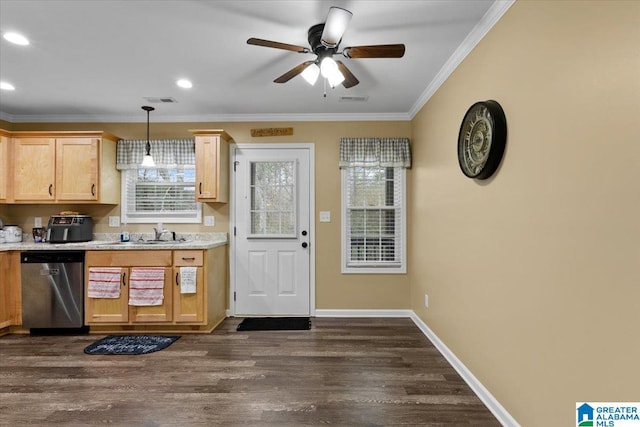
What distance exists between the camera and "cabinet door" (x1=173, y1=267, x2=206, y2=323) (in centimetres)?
350

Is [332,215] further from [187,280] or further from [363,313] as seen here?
[187,280]

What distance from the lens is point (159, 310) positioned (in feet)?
11.4

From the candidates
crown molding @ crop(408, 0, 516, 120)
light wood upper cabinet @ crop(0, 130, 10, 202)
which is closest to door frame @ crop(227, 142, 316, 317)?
crown molding @ crop(408, 0, 516, 120)

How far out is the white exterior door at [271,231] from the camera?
13.6 feet

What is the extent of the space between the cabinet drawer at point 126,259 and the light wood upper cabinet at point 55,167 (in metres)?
0.77

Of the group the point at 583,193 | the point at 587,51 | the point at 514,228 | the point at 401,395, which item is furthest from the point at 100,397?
the point at 587,51

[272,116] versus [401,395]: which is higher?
[272,116]

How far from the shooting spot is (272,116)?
4.15m

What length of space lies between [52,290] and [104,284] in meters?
0.58

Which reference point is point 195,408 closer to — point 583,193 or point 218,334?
point 218,334

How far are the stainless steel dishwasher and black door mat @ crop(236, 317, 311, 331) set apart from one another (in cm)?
175

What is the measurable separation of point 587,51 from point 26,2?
10.1 feet

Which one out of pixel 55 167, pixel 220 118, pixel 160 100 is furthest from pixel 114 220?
pixel 220 118

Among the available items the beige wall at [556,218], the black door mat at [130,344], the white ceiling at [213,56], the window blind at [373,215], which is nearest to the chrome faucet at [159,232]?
the black door mat at [130,344]
